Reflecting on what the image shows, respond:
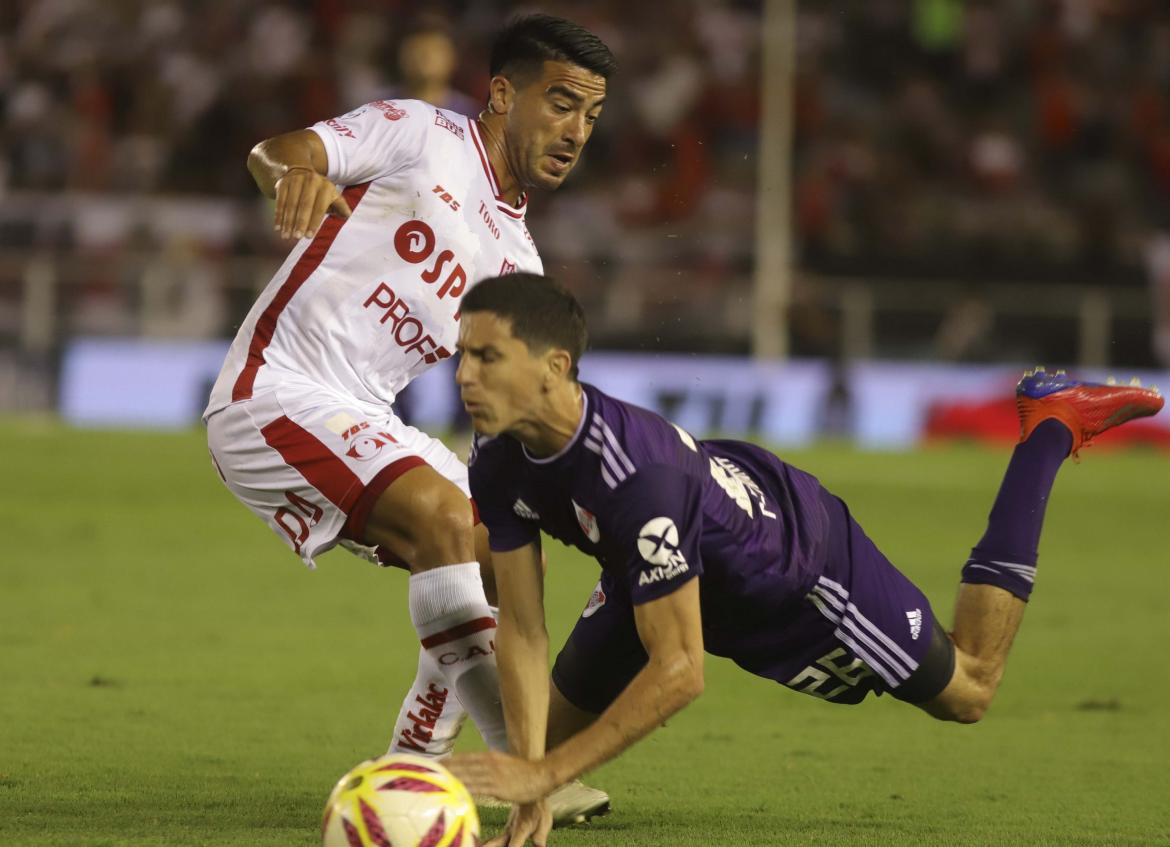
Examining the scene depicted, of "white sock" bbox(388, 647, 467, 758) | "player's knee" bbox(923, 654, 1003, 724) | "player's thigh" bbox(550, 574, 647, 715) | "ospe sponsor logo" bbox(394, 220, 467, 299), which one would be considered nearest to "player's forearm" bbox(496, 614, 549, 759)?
"player's thigh" bbox(550, 574, 647, 715)

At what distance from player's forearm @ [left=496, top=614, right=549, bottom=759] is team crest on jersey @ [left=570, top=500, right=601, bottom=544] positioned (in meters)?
0.29

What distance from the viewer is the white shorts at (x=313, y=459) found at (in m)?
5.14

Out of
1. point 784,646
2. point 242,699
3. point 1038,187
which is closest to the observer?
point 784,646

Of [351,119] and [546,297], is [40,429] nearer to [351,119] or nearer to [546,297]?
[351,119]

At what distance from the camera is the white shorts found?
514 cm

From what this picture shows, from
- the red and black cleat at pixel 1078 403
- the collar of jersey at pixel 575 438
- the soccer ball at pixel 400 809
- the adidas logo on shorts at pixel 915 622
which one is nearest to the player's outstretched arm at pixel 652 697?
the soccer ball at pixel 400 809

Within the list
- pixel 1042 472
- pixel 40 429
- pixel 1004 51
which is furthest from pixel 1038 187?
pixel 1042 472

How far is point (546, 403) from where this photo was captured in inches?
168

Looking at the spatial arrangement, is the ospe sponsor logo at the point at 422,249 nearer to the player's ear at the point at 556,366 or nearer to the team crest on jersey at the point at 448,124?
the team crest on jersey at the point at 448,124

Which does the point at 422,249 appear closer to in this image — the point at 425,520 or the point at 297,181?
the point at 297,181

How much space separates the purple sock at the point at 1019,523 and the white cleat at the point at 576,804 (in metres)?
1.42

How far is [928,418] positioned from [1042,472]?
13.9m

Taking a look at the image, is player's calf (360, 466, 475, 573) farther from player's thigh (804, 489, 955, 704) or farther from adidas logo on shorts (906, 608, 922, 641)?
adidas logo on shorts (906, 608, 922, 641)

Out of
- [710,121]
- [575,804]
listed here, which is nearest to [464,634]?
[575,804]
